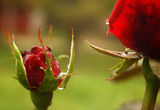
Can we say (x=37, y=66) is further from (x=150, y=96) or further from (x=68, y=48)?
(x=68, y=48)

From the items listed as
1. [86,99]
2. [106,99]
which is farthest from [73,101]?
[106,99]

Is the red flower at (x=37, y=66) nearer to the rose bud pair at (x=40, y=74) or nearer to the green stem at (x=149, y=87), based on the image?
the rose bud pair at (x=40, y=74)

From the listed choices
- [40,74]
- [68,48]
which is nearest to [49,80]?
[40,74]

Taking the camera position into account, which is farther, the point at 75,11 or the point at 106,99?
the point at 75,11

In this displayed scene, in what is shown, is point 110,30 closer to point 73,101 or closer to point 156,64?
point 156,64

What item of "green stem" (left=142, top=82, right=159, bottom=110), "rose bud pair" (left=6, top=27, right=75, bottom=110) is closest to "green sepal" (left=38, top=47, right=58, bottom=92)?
"rose bud pair" (left=6, top=27, right=75, bottom=110)

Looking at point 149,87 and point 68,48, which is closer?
point 149,87
